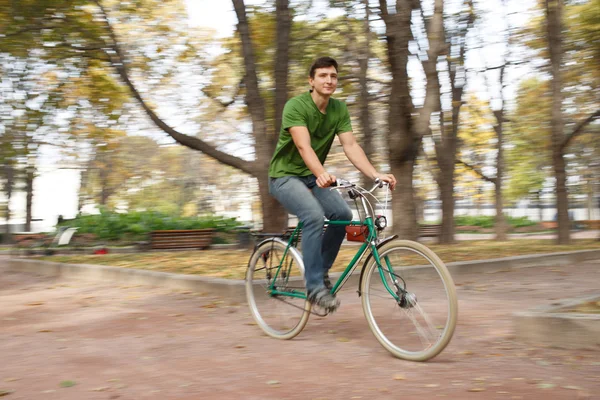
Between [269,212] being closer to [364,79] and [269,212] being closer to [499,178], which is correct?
[364,79]

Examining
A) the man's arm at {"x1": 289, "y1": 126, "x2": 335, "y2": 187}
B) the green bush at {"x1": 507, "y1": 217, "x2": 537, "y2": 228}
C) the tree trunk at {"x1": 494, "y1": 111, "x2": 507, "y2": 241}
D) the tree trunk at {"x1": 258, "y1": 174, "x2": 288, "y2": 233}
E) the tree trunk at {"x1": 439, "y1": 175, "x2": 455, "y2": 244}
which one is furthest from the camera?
the green bush at {"x1": 507, "y1": 217, "x2": 537, "y2": 228}

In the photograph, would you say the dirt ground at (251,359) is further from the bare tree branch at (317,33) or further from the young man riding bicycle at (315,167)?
the bare tree branch at (317,33)

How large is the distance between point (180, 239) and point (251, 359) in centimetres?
1315

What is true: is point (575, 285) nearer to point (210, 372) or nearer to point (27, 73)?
point (210, 372)

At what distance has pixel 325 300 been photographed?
4.80 metres

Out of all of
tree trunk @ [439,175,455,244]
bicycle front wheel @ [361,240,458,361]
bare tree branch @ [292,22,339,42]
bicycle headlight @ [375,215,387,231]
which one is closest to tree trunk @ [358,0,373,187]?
bare tree branch @ [292,22,339,42]

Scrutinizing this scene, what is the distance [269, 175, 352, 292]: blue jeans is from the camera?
4895mm

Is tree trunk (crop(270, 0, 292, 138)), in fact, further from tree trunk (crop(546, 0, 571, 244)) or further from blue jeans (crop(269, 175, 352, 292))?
tree trunk (crop(546, 0, 571, 244))

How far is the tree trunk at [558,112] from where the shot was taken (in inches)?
610

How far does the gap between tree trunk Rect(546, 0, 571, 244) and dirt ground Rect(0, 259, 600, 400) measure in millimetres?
9159

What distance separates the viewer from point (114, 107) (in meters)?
15.9

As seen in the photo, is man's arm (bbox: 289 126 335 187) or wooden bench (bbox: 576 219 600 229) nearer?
man's arm (bbox: 289 126 335 187)

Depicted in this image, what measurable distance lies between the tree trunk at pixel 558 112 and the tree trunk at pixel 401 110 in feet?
20.8

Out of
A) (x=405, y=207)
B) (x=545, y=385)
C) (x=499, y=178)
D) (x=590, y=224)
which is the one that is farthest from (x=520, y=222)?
(x=545, y=385)
